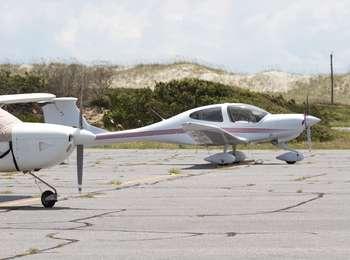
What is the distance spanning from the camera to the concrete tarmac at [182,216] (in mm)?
9500

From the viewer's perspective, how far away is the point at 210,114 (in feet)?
92.3

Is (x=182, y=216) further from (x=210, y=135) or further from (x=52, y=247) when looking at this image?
(x=210, y=135)

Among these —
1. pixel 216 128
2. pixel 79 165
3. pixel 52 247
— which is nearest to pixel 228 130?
pixel 216 128

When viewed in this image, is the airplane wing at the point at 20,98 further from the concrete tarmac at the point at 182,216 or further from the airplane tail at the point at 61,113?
the airplane tail at the point at 61,113

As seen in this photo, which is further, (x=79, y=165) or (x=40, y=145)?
(x=79, y=165)

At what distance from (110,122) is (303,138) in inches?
530

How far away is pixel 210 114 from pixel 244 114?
119 cm

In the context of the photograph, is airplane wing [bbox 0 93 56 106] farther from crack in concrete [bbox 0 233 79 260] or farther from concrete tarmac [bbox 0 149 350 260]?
crack in concrete [bbox 0 233 79 260]

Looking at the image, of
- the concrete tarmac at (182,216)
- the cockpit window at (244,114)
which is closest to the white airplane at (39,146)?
the concrete tarmac at (182,216)

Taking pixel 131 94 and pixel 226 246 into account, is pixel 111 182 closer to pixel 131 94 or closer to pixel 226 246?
pixel 226 246

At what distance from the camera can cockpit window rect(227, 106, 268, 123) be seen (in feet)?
92.5

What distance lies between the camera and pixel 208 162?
27.6m

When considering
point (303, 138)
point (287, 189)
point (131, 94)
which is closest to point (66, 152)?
point (287, 189)

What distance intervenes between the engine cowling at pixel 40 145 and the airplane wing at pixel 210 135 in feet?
42.1
